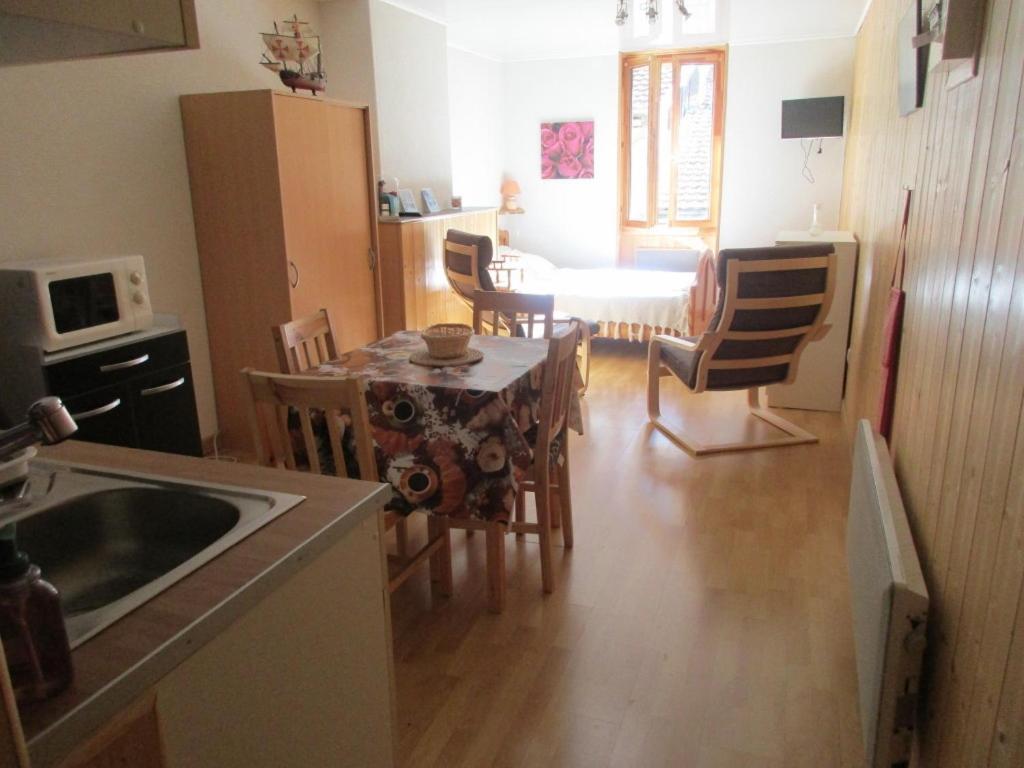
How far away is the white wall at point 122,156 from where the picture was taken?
3002mm

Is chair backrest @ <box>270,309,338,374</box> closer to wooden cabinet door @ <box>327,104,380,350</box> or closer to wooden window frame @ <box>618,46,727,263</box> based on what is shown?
wooden cabinet door @ <box>327,104,380,350</box>

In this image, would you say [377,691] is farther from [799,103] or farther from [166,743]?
[799,103]

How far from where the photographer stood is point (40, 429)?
2.54 ft

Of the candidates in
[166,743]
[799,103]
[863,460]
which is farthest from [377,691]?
[799,103]

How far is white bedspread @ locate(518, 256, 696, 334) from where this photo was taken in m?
5.54

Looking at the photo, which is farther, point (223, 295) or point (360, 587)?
point (223, 295)

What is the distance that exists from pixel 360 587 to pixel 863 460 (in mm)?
1554

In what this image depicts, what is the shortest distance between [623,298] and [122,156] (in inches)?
134

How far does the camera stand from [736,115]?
714 cm

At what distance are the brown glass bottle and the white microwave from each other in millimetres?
2217

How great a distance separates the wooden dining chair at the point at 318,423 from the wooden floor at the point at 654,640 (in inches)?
12.4

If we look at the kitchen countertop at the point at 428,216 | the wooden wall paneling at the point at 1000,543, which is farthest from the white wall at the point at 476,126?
the wooden wall paneling at the point at 1000,543

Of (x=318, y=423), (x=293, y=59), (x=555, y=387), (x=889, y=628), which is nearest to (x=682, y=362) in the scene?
(x=555, y=387)

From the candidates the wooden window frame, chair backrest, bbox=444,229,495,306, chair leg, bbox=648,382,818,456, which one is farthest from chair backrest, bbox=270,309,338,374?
the wooden window frame
